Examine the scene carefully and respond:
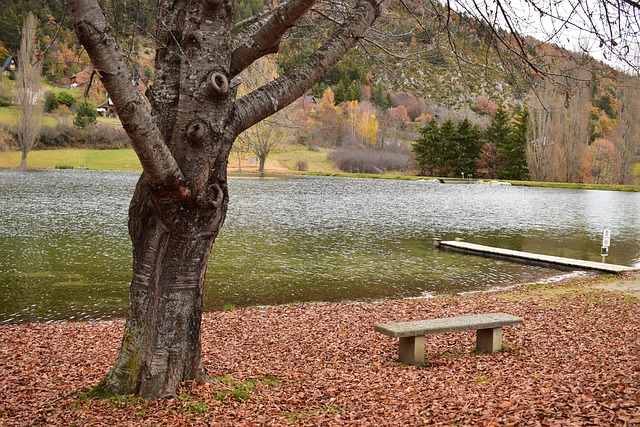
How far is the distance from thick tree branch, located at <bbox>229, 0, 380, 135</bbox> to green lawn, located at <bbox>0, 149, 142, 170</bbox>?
204ft

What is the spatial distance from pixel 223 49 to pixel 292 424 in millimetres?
3237

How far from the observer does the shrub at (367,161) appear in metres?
82.9

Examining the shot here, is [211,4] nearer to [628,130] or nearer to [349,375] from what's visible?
[349,375]

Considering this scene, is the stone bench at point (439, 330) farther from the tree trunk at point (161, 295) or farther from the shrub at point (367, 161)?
the shrub at point (367, 161)

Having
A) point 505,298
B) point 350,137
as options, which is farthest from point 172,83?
point 350,137

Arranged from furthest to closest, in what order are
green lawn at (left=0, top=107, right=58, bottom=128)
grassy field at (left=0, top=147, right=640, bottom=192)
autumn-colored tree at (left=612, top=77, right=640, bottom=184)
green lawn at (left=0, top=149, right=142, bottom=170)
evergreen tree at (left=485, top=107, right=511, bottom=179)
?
evergreen tree at (left=485, top=107, right=511, bottom=179)
green lawn at (left=0, top=107, right=58, bottom=128)
green lawn at (left=0, top=149, right=142, bottom=170)
grassy field at (left=0, top=147, right=640, bottom=192)
autumn-colored tree at (left=612, top=77, right=640, bottom=184)

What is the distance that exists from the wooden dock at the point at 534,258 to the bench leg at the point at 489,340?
10.8m

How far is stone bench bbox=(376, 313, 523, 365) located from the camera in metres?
6.78

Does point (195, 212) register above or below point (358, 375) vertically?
above

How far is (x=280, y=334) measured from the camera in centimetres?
881

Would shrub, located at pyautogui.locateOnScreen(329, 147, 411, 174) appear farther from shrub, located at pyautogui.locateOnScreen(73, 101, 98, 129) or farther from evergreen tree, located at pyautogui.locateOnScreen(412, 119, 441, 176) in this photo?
shrub, located at pyautogui.locateOnScreen(73, 101, 98, 129)

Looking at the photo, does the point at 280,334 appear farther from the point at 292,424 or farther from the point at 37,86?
the point at 37,86

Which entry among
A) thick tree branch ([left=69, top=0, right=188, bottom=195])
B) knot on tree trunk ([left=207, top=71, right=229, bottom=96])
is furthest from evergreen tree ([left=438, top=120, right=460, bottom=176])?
thick tree branch ([left=69, top=0, right=188, bottom=195])

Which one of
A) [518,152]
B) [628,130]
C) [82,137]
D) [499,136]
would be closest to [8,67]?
[82,137]
